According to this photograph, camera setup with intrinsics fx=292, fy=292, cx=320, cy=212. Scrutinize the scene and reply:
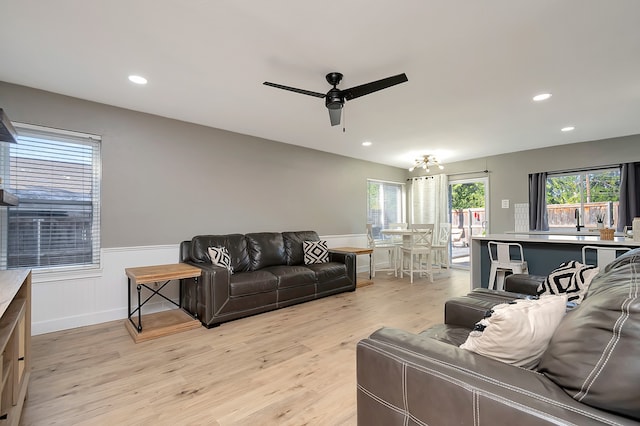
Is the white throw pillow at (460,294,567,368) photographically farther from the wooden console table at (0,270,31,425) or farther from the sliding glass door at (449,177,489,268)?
the sliding glass door at (449,177,489,268)

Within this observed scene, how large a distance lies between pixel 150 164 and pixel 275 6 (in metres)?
2.64

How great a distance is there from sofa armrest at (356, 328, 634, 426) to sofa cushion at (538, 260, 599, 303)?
1424 mm

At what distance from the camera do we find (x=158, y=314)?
11.4 ft

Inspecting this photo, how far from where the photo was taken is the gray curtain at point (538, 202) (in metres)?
5.31

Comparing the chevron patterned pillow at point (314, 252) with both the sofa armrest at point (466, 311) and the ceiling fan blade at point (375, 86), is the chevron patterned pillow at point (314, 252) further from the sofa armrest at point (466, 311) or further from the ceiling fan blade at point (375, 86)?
the sofa armrest at point (466, 311)

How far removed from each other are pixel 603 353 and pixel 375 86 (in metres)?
2.09

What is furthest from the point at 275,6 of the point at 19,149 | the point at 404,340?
the point at 19,149

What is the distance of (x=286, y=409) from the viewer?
5.90 feet

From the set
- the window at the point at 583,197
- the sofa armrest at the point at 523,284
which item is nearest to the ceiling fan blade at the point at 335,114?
the sofa armrest at the point at 523,284

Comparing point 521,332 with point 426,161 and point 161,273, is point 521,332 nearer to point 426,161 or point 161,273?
point 161,273

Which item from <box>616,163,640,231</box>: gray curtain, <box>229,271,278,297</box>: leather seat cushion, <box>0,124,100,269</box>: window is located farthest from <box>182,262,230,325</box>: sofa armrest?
<box>616,163,640,231</box>: gray curtain

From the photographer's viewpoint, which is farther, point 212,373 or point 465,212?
point 465,212

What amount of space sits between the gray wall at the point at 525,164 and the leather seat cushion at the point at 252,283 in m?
4.78

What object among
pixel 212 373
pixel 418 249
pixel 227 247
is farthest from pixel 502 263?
pixel 227 247
